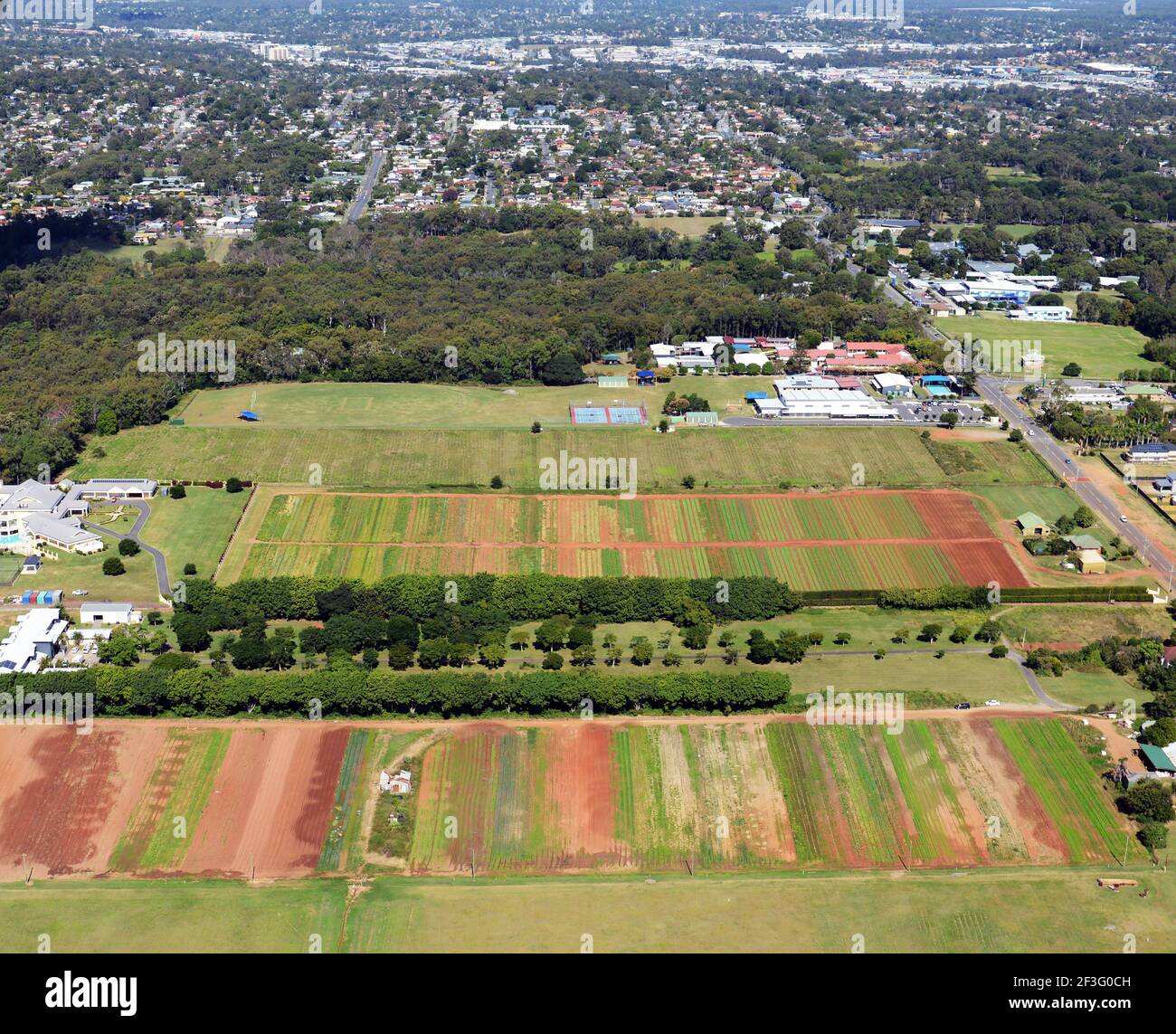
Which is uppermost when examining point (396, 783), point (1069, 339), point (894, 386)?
point (1069, 339)

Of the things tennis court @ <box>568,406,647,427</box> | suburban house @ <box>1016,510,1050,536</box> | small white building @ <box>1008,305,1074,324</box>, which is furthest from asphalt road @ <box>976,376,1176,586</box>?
tennis court @ <box>568,406,647,427</box>

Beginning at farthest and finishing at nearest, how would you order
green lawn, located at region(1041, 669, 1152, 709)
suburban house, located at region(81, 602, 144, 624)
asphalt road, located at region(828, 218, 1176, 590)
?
asphalt road, located at region(828, 218, 1176, 590) < suburban house, located at region(81, 602, 144, 624) < green lawn, located at region(1041, 669, 1152, 709)

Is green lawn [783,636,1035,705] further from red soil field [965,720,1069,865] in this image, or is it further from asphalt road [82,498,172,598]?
asphalt road [82,498,172,598]

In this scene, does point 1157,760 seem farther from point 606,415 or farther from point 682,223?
point 682,223

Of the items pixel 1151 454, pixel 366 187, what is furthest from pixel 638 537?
pixel 366 187

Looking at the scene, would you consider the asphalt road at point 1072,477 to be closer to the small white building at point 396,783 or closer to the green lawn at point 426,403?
the green lawn at point 426,403
